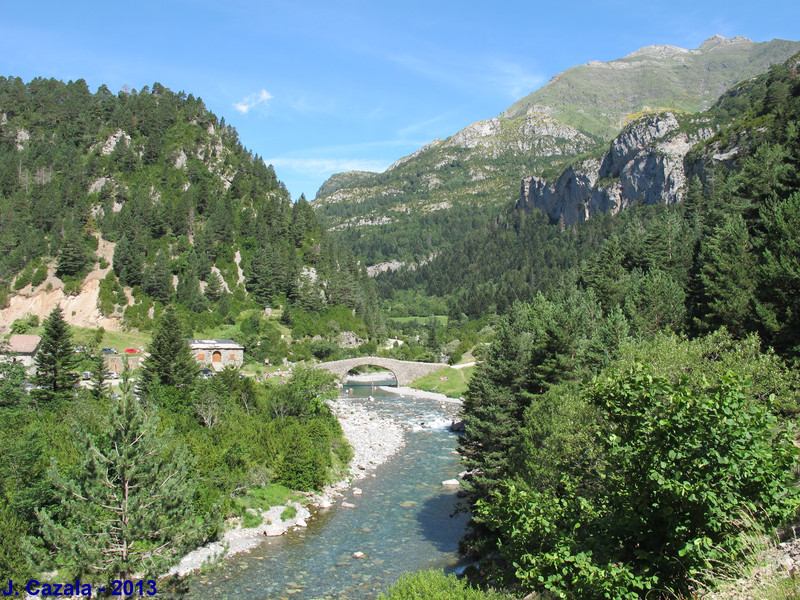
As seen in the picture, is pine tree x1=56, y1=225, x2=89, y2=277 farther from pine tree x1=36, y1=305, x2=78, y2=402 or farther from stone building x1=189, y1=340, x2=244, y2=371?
pine tree x1=36, y1=305, x2=78, y2=402

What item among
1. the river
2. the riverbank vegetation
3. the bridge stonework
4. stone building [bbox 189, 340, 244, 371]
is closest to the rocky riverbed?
the river

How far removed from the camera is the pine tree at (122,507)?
1568 cm

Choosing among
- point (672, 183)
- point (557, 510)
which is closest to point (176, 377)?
point (557, 510)

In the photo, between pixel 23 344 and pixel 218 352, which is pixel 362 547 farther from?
pixel 23 344

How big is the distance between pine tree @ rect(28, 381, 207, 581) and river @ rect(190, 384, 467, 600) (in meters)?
5.05

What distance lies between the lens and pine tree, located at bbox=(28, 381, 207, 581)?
51.4 feet

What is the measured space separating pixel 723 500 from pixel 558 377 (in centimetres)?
2230

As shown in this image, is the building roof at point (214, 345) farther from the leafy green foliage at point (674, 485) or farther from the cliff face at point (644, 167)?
the cliff face at point (644, 167)

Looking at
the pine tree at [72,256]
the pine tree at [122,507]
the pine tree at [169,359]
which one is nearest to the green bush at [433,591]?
the pine tree at [122,507]

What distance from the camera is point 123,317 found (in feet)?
283

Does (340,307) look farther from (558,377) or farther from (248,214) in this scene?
(558,377)

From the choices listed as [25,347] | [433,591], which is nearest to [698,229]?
[433,591]

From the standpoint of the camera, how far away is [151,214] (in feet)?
329

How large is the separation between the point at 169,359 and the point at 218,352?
35.9 meters
